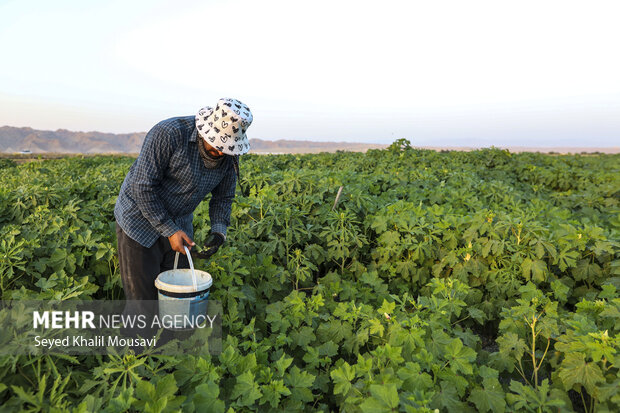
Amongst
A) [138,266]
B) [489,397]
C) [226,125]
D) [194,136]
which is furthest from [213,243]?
[489,397]

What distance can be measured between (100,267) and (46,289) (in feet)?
2.90

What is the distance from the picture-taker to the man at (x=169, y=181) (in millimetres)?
2633

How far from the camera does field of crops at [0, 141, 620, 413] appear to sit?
2084 mm

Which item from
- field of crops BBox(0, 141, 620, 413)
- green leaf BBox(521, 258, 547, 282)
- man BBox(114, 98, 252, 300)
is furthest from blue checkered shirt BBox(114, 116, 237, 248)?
green leaf BBox(521, 258, 547, 282)

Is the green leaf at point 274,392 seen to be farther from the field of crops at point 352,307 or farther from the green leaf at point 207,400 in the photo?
the green leaf at point 207,400

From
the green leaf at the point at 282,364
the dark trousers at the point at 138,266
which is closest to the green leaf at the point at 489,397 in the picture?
the green leaf at the point at 282,364

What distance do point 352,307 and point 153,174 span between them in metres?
1.91

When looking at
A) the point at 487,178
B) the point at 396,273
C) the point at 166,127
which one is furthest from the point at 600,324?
the point at 487,178

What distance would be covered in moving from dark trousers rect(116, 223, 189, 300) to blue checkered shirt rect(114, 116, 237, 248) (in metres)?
0.09

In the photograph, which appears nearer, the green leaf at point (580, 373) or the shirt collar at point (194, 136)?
the green leaf at point (580, 373)

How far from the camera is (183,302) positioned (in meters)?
2.60

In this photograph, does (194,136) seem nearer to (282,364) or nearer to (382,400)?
(282,364)

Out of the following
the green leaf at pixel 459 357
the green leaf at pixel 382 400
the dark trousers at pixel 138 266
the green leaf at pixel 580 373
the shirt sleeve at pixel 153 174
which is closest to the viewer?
the green leaf at pixel 382 400

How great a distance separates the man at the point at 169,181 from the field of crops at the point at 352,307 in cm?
45
